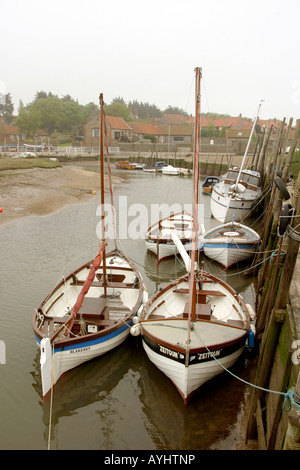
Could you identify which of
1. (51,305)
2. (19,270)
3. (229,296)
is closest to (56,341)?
(51,305)

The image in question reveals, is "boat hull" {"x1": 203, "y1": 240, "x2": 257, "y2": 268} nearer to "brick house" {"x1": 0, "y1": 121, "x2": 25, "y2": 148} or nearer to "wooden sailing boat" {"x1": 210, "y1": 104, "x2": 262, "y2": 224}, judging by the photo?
"wooden sailing boat" {"x1": 210, "y1": 104, "x2": 262, "y2": 224}

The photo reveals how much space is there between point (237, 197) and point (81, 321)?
18.9 m

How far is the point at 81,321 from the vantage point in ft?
34.1

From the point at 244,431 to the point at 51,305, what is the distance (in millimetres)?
6971

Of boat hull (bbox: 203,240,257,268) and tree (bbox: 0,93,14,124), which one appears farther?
tree (bbox: 0,93,14,124)

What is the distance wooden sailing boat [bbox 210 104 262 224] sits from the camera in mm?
26116

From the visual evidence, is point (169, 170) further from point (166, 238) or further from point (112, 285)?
point (112, 285)

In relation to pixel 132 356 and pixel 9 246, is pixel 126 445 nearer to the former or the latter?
pixel 132 356

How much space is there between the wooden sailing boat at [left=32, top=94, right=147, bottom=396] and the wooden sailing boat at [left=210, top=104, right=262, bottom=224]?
46.2 ft

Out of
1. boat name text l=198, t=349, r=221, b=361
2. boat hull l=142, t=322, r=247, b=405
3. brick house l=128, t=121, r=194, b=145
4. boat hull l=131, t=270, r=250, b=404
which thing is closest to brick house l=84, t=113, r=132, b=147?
brick house l=128, t=121, r=194, b=145

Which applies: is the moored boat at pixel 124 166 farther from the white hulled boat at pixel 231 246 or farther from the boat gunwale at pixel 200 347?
the boat gunwale at pixel 200 347

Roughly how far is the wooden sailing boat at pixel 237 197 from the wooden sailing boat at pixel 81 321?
14.1 metres

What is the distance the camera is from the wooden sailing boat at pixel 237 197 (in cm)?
2612

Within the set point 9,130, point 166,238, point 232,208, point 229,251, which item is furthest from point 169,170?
point 9,130
